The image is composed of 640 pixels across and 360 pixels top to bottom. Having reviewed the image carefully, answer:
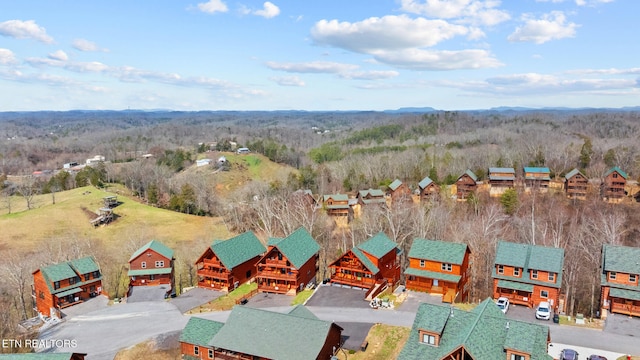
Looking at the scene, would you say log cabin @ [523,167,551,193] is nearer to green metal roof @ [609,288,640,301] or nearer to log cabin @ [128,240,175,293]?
green metal roof @ [609,288,640,301]

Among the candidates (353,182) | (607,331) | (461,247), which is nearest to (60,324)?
(461,247)

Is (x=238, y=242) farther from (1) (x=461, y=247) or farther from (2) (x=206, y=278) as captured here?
(1) (x=461, y=247)

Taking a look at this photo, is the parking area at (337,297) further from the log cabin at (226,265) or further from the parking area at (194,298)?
the parking area at (194,298)

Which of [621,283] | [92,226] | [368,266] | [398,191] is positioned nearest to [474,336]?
[368,266]

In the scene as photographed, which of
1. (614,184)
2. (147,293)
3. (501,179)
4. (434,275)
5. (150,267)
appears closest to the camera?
(434,275)

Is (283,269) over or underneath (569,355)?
over

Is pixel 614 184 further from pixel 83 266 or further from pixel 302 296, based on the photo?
pixel 83 266

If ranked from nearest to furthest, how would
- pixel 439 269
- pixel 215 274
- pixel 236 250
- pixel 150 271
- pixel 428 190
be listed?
pixel 439 269
pixel 215 274
pixel 236 250
pixel 150 271
pixel 428 190
